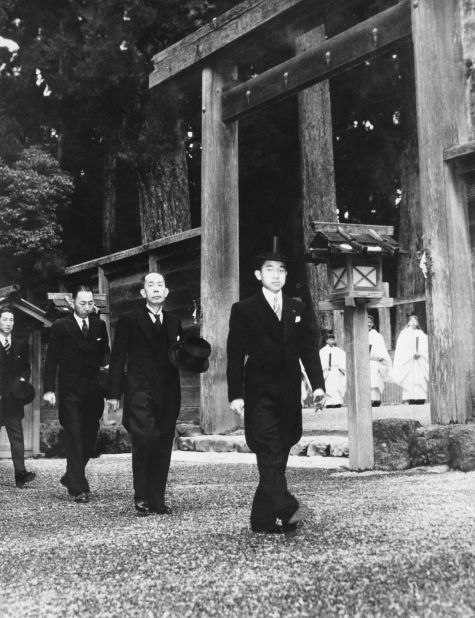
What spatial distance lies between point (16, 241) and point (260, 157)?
5.22 m

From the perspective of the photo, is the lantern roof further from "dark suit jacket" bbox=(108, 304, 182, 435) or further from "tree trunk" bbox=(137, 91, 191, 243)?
"tree trunk" bbox=(137, 91, 191, 243)

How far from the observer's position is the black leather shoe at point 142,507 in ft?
19.9

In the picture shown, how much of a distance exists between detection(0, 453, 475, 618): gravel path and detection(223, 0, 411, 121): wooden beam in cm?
462

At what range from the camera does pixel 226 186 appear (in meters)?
11.5

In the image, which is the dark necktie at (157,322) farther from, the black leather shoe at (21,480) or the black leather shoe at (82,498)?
the black leather shoe at (21,480)

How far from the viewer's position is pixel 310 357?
5.48 m

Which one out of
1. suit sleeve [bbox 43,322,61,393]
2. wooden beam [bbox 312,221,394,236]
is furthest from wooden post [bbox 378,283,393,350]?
suit sleeve [bbox 43,322,61,393]

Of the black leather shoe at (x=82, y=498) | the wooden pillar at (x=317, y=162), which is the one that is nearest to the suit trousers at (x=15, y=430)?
the black leather shoe at (x=82, y=498)

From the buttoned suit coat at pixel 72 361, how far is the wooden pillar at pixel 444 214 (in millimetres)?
3075

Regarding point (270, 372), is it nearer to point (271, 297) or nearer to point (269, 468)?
point (271, 297)

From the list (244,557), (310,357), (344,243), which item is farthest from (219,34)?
(244,557)

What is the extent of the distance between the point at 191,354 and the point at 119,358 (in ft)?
2.09

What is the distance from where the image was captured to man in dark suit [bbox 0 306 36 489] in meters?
8.73

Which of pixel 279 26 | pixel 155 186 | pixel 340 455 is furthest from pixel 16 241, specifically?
pixel 340 455
